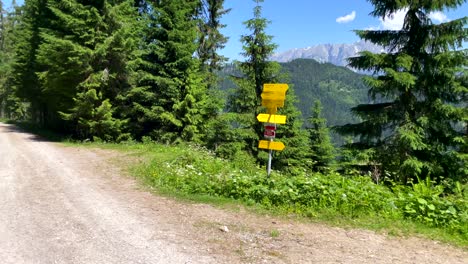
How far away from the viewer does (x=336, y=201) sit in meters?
7.42

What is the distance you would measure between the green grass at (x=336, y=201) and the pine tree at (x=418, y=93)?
220 inches

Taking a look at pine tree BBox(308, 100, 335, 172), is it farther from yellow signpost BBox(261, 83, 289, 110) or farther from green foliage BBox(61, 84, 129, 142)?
yellow signpost BBox(261, 83, 289, 110)

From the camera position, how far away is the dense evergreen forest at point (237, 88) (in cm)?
1340

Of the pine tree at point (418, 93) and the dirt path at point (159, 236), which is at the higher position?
the pine tree at point (418, 93)

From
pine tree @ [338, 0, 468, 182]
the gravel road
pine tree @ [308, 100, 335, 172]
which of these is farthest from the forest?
pine tree @ [308, 100, 335, 172]

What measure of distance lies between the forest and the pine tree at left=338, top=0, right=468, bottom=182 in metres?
0.04

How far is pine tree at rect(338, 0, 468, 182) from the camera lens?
1312 centimetres

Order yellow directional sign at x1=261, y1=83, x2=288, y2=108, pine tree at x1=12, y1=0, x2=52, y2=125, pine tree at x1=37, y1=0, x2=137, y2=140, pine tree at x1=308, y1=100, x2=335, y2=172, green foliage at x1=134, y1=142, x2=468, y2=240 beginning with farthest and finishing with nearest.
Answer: pine tree at x1=308, y1=100, x2=335, y2=172
pine tree at x1=12, y1=0, x2=52, y2=125
pine tree at x1=37, y1=0, x2=137, y2=140
yellow directional sign at x1=261, y1=83, x2=288, y2=108
green foliage at x1=134, y1=142, x2=468, y2=240

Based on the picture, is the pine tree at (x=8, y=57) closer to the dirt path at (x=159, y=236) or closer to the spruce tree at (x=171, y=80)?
the spruce tree at (x=171, y=80)

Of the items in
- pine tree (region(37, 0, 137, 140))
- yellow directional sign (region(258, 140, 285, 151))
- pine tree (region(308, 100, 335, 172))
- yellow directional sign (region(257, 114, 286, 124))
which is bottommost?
pine tree (region(308, 100, 335, 172))

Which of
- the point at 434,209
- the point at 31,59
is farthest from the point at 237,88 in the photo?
the point at 31,59

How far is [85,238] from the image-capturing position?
579 cm

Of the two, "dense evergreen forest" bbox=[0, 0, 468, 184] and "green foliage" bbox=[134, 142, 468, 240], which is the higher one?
"dense evergreen forest" bbox=[0, 0, 468, 184]

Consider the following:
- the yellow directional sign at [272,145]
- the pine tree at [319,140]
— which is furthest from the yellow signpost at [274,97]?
the pine tree at [319,140]
